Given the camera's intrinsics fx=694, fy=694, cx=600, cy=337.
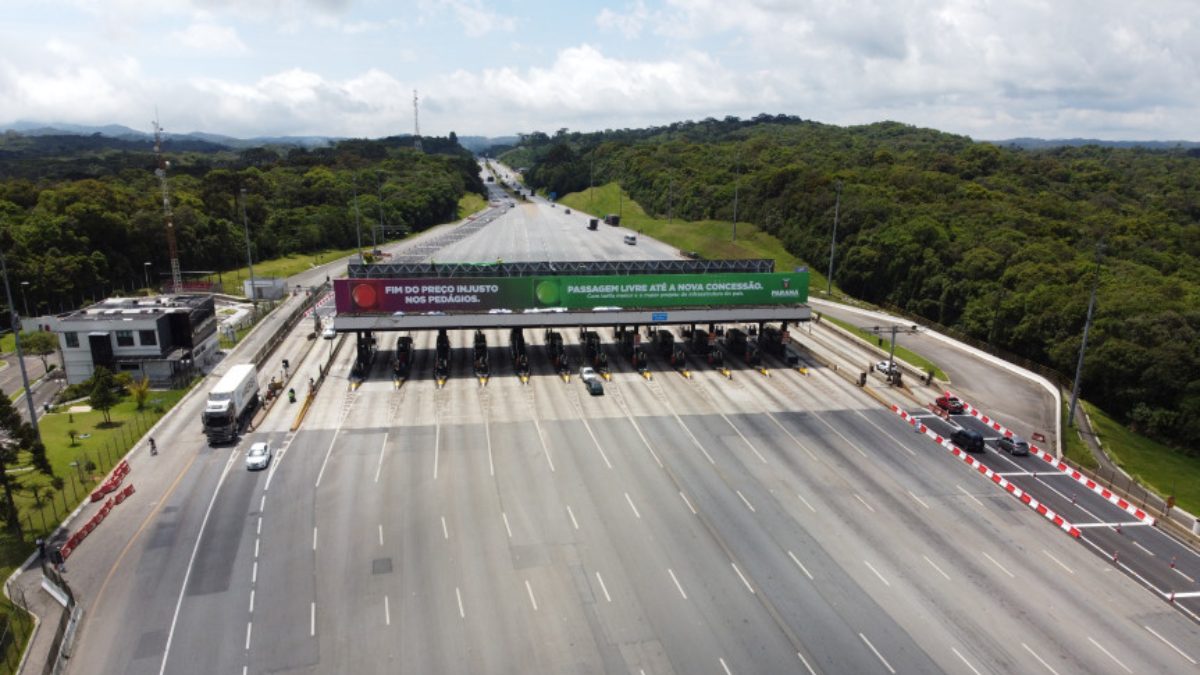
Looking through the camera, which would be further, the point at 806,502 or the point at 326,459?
the point at 326,459

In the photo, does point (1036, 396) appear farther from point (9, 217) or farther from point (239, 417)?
point (9, 217)

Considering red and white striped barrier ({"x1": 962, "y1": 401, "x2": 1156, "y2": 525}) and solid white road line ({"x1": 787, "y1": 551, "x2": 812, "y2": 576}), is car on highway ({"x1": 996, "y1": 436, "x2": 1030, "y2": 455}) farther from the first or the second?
solid white road line ({"x1": 787, "y1": 551, "x2": 812, "y2": 576})

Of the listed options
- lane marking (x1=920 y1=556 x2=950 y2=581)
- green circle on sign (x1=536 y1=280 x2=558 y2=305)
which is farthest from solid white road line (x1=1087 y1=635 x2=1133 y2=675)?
green circle on sign (x1=536 y1=280 x2=558 y2=305)

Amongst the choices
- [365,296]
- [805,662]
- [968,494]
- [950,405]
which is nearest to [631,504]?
[805,662]

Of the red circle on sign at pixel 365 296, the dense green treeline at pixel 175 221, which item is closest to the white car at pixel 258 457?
the red circle on sign at pixel 365 296

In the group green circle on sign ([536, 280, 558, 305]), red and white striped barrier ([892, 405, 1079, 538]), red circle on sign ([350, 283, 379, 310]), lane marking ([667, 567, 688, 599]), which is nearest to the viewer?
lane marking ([667, 567, 688, 599])

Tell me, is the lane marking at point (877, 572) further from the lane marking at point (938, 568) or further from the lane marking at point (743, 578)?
the lane marking at point (743, 578)

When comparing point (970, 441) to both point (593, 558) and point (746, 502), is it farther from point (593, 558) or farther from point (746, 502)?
point (593, 558)
